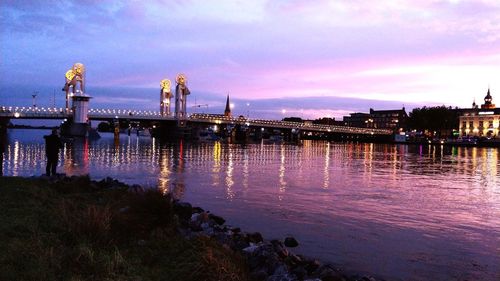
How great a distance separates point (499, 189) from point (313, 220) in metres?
20.8

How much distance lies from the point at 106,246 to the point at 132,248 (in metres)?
0.68

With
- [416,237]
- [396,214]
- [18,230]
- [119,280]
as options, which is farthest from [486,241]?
[18,230]

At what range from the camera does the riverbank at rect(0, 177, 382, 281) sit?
32.1 ft

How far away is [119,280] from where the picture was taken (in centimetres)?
925

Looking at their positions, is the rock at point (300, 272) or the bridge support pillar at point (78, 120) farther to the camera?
the bridge support pillar at point (78, 120)

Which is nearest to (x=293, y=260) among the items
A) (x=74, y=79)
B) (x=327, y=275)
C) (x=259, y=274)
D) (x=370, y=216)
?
(x=327, y=275)

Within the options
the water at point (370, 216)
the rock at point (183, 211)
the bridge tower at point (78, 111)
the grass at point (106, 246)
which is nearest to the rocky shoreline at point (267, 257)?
the grass at point (106, 246)

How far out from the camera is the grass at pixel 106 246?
31.8ft

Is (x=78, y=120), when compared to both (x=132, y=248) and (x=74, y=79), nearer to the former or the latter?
(x=74, y=79)

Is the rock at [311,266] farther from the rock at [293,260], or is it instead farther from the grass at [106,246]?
the grass at [106,246]

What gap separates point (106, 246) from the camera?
37.7 feet

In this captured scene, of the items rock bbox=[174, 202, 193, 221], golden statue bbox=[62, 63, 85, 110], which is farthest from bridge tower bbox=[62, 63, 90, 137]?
rock bbox=[174, 202, 193, 221]

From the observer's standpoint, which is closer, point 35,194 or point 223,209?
point 35,194

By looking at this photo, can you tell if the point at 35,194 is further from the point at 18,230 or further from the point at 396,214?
the point at 396,214
